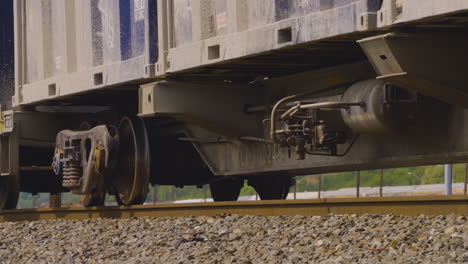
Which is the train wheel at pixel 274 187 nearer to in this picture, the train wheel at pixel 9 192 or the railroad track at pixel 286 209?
the railroad track at pixel 286 209

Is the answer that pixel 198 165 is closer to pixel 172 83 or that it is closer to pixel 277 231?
pixel 172 83

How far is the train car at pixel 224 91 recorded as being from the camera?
9.19 meters

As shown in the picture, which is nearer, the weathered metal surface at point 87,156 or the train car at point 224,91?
the train car at point 224,91

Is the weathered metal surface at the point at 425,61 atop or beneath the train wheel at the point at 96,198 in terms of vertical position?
atop

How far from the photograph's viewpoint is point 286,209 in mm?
10016

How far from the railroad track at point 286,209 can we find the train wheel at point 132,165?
1.58ft

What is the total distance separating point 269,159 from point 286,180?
94.4 inches

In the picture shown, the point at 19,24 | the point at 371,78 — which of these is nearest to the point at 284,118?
the point at 371,78

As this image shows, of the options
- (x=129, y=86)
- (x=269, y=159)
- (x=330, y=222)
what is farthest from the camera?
(x=129, y=86)

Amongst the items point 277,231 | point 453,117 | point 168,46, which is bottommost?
point 277,231

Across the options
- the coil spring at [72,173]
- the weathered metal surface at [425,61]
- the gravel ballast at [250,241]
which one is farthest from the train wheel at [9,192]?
the weathered metal surface at [425,61]

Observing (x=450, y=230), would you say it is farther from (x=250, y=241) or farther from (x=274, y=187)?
(x=274, y=187)

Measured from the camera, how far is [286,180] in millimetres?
15156

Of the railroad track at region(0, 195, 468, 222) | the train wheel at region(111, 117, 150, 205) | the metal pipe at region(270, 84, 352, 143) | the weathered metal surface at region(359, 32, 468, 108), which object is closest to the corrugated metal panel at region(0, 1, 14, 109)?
the railroad track at region(0, 195, 468, 222)
